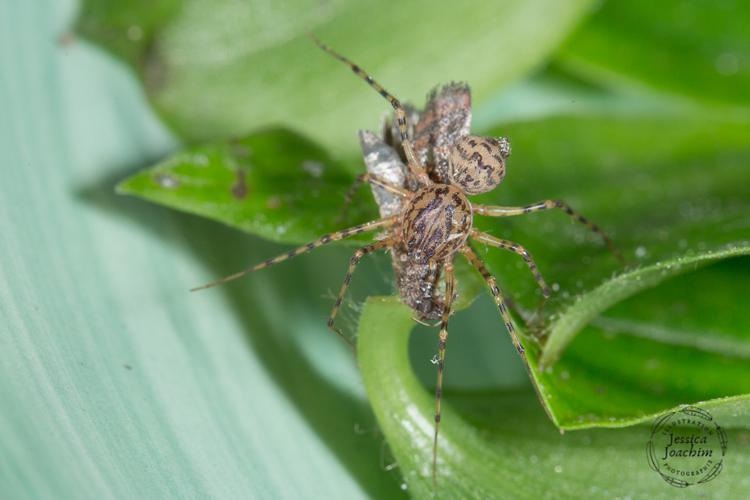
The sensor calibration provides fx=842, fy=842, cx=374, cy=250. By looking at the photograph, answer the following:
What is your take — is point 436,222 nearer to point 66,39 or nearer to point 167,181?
point 167,181

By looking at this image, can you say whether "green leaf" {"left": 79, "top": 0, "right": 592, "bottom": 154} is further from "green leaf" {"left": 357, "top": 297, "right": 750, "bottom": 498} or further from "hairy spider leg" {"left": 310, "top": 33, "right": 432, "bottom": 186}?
"green leaf" {"left": 357, "top": 297, "right": 750, "bottom": 498}

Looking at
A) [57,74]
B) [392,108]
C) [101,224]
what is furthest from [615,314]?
[57,74]

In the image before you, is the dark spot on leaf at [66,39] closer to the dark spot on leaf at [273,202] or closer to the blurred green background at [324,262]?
the blurred green background at [324,262]

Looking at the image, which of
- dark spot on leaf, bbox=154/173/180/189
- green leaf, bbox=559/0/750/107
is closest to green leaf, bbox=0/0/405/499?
dark spot on leaf, bbox=154/173/180/189

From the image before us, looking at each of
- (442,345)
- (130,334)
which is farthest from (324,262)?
(130,334)

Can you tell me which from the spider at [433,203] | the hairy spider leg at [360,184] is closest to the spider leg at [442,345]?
the spider at [433,203]
